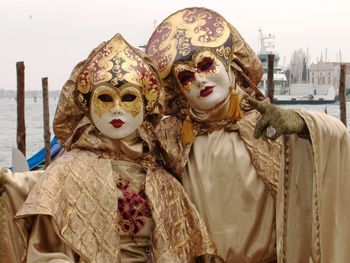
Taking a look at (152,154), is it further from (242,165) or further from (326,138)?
(326,138)

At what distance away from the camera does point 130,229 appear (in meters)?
3.80

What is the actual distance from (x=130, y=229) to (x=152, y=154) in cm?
38

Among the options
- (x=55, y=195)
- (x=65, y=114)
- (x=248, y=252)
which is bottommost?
(x=248, y=252)

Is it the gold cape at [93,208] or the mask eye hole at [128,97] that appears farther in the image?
the mask eye hole at [128,97]

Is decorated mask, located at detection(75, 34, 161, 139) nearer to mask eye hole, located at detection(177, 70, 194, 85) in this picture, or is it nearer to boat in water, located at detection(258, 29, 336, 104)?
mask eye hole, located at detection(177, 70, 194, 85)

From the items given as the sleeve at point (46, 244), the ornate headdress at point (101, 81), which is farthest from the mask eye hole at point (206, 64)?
the sleeve at point (46, 244)

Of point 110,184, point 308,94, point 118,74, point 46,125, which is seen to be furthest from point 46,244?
point 308,94

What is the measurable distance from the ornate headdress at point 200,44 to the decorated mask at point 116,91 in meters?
0.34

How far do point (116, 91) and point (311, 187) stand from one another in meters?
0.99

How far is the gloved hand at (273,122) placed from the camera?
3.68m

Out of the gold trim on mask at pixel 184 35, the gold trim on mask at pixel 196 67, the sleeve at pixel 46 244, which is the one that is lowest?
the sleeve at pixel 46 244

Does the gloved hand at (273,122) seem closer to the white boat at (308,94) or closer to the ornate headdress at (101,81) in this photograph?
the ornate headdress at (101,81)

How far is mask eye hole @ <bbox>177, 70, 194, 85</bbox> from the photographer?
163 inches

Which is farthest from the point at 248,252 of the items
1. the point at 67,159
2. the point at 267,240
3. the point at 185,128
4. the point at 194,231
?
the point at 67,159
